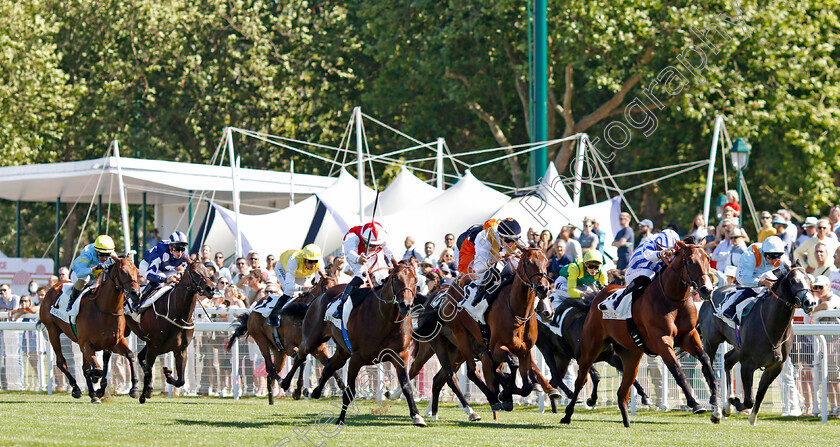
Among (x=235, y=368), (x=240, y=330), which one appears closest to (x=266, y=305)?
(x=240, y=330)

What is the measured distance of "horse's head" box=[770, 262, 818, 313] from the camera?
449 inches

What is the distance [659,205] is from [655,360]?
20184mm

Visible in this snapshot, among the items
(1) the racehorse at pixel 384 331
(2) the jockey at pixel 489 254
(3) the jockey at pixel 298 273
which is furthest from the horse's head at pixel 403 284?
(3) the jockey at pixel 298 273

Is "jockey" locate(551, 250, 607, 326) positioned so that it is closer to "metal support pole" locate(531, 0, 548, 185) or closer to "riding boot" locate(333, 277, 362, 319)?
"riding boot" locate(333, 277, 362, 319)

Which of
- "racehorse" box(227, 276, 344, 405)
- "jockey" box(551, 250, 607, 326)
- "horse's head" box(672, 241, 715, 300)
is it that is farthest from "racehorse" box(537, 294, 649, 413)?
"racehorse" box(227, 276, 344, 405)

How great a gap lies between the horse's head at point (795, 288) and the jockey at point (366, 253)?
12.7ft

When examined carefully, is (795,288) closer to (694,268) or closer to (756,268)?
(694,268)

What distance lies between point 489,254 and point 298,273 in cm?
340

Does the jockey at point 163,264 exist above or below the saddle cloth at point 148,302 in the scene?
above

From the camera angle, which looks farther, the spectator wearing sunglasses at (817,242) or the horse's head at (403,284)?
the spectator wearing sunglasses at (817,242)

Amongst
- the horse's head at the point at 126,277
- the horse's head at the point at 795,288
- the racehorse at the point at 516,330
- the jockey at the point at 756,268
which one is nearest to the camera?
the horse's head at the point at 795,288

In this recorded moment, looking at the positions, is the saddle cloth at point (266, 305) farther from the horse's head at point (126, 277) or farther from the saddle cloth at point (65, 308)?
the saddle cloth at point (65, 308)

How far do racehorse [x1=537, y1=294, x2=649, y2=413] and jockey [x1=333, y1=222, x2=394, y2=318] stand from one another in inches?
91.2

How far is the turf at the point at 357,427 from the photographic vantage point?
10383 mm
